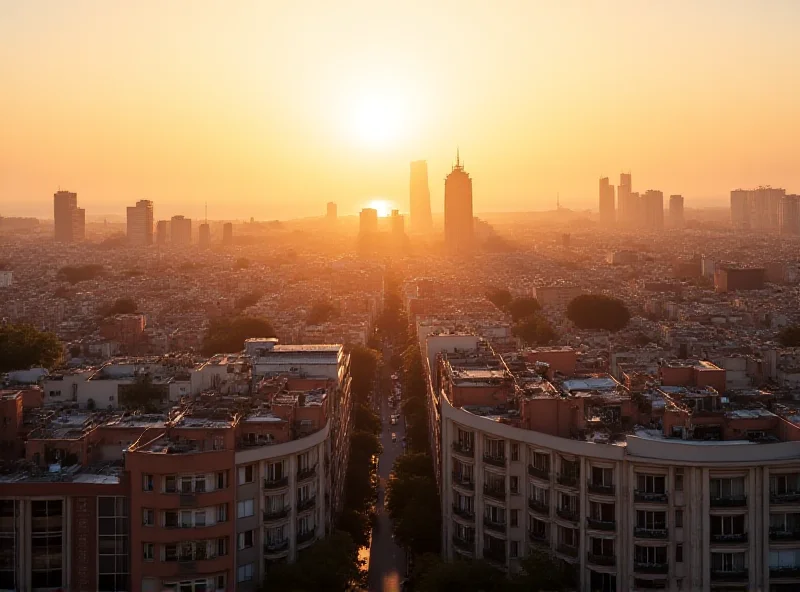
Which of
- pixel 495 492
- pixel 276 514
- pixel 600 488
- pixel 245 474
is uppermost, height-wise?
pixel 245 474

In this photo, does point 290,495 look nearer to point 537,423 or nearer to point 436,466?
point 537,423

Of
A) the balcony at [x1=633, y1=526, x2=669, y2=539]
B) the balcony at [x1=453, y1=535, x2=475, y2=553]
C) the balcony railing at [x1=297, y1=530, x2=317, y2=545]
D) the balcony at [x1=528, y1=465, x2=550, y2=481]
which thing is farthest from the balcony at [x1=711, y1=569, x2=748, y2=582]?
the balcony railing at [x1=297, y1=530, x2=317, y2=545]

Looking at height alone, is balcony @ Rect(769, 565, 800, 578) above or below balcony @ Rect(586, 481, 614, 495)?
below

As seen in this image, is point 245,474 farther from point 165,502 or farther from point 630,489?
point 630,489

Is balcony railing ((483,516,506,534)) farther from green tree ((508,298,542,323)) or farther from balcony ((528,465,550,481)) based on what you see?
green tree ((508,298,542,323))

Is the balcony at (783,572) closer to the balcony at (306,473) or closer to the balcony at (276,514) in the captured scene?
the balcony at (306,473)

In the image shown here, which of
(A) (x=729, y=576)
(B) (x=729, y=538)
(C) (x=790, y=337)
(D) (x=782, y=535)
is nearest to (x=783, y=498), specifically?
(D) (x=782, y=535)

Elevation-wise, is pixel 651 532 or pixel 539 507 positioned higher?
pixel 539 507
